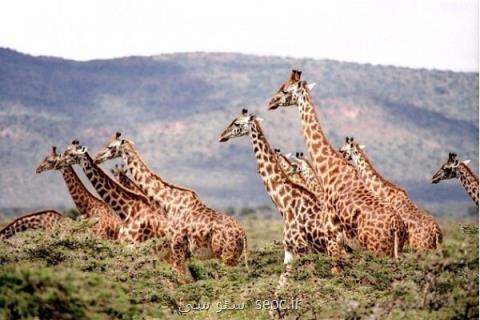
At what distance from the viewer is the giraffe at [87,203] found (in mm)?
18703

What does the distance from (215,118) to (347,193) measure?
66027 mm

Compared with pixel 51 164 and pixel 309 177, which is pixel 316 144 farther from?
pixel 51 164

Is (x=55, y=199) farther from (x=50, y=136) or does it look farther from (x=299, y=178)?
(x=299, y=178)

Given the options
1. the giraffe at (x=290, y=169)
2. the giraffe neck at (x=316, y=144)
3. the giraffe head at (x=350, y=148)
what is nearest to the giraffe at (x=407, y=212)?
the giraffe head at (x=350, y=148)

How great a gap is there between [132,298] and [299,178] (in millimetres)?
7526

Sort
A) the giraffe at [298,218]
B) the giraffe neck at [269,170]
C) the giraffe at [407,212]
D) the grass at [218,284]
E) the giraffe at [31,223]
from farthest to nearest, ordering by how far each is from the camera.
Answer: the giraffe at [31,223], the giraffe at [407,212], the giraffe neck at [269,170], the giraffe at [298,218], the grass at [218,284]

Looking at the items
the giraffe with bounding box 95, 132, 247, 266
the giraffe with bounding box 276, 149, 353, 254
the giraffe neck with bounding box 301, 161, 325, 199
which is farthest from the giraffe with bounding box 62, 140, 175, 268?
the giraffe neck with bounding box 301, 161, 325, 199

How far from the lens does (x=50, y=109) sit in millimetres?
77312

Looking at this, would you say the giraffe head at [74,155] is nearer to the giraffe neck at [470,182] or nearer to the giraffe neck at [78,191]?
the giraffe neck at [78,191]

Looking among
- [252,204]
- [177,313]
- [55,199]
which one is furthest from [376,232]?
[252,204]

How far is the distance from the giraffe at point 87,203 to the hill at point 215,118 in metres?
32.4

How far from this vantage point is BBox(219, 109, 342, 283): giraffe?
1464 centimetres

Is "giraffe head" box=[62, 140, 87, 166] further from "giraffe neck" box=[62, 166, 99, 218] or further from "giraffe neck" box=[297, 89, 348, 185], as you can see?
"giraffe neck" box=[297, 89, 348, 185]

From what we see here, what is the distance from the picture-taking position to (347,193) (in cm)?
1504
